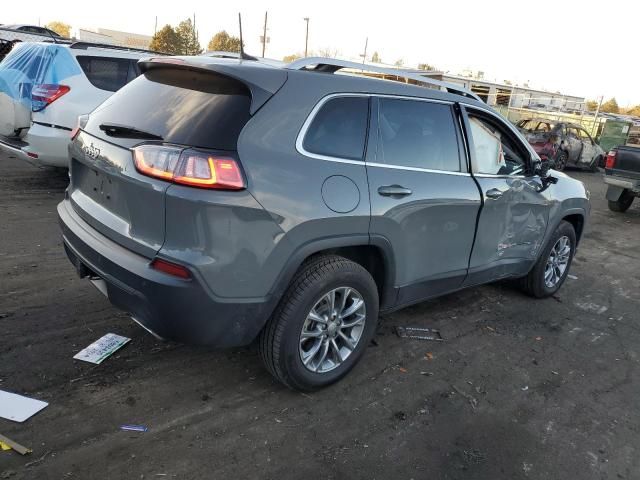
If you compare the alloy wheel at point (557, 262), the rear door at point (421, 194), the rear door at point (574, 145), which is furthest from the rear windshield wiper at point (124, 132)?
the rear door at point (574, 145)

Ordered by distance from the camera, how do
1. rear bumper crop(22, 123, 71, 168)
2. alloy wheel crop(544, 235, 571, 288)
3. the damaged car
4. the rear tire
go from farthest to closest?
the damaged car → the rear tire → rear bumper crop(22, 123, 71, 168) → alloy wheel crop(544, 235, 571, 288)

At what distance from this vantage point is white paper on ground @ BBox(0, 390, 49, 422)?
268 centimetres

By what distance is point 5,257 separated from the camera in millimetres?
4715

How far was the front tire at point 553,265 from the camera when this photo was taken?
5008 millimetres

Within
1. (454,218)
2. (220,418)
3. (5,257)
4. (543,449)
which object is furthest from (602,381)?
(5,257)

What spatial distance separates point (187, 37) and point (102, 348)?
5645 cm

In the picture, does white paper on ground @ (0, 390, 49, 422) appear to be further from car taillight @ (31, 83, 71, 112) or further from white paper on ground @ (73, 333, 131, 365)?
car taillight @ (31, 83, 71, 112)

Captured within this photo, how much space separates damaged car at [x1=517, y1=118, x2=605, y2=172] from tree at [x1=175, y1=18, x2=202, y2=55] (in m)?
43.7

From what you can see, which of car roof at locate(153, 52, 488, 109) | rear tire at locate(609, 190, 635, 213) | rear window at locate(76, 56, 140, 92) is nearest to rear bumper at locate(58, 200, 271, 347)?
car roof at locate(153, 52, 488, 109)

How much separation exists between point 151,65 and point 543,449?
321 cm

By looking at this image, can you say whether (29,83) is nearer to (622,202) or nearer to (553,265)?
(553,265)

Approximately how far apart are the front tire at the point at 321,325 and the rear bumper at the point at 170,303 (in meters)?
0.17

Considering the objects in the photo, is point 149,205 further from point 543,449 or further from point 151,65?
point 543,449

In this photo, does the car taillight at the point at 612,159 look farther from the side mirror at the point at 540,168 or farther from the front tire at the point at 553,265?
the side mirror at the point at 540,168
